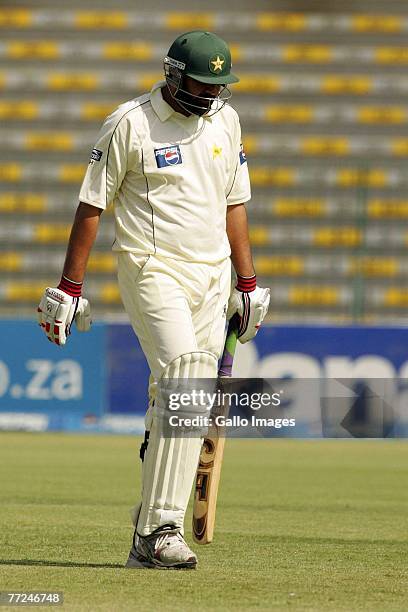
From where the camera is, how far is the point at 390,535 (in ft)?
17.2

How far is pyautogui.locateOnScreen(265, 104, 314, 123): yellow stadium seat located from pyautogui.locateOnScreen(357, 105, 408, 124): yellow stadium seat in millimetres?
598

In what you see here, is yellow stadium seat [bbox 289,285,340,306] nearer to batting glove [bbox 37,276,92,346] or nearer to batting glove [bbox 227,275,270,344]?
batting glove [bbox 227,275,270,344]

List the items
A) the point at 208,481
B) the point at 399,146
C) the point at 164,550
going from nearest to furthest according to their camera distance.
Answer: the point at 164,550
the point at 208,481
the point at 399,146

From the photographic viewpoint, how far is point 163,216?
Answer: 4.08 meters

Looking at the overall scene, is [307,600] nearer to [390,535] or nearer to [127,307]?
[127,307]

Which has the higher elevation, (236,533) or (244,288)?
(244,288)

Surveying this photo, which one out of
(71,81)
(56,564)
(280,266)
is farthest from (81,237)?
(71,81)

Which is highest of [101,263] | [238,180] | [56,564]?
[101,263]

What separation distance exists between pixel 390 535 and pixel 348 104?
442 inches

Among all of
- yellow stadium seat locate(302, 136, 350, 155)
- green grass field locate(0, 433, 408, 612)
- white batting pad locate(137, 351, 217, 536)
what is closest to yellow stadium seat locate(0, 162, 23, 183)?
yellow stadium seat locate(302, 136, 350, 155)

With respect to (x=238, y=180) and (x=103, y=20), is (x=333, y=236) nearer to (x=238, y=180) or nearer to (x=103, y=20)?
(x=103, y=20)

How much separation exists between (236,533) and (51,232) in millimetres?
10525

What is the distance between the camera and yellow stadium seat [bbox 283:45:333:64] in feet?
53.0

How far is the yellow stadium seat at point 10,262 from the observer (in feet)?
49.0
